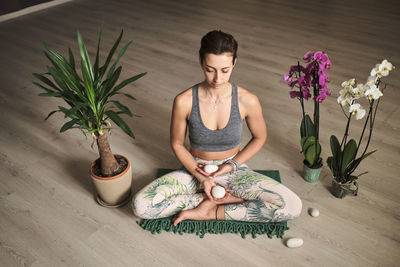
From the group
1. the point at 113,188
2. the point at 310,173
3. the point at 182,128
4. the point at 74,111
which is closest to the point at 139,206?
the point at 113,188

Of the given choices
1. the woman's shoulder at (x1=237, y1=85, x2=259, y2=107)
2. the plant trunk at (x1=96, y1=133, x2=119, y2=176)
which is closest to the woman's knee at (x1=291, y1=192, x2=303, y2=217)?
the woman's shoulder at (x1=237, y1=85, x2=259, y2=107)

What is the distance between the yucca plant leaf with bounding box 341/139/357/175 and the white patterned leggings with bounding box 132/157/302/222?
1.04ft

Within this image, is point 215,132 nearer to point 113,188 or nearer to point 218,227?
point 218,227

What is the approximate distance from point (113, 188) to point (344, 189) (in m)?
1.18

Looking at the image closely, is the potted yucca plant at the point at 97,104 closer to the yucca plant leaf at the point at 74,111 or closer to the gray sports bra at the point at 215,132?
the yucca plant leaf at the point at 74,111

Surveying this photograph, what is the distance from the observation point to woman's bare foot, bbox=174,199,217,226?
1783 millimetres

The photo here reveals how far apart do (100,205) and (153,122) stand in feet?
2.64

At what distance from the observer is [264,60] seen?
334 centimetres

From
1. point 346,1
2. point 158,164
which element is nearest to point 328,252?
point 158,164

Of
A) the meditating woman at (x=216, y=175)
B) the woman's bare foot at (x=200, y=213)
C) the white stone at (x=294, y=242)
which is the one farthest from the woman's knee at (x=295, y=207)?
the woman's bare foot at (x=200, y=213)

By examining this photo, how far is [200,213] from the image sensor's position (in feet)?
5.90

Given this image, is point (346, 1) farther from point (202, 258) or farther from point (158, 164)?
point (202, 258)

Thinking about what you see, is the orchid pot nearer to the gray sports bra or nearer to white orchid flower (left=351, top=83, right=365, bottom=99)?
the gray sports bra

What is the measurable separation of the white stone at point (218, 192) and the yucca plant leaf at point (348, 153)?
626mm
